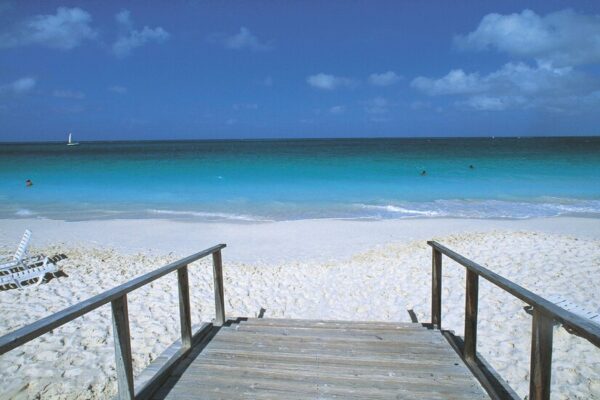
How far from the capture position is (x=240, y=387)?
3104 mm

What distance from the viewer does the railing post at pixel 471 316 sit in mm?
3453

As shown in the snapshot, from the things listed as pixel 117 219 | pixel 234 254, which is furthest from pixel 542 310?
pixel 117 219

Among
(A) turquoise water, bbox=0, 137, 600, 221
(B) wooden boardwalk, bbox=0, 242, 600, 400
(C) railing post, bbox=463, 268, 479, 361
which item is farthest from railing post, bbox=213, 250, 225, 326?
(A) turquoise water, bbox=0, 137, 600, 221

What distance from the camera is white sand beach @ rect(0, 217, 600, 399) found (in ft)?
15.1

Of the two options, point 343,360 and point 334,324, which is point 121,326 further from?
point 334,324

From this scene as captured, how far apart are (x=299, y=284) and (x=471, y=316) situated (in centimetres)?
464

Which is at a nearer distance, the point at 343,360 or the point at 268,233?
the point at 343,360

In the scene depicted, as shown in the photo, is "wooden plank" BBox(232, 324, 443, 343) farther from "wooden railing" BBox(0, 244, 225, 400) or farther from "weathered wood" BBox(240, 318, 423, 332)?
"wooden railing" BBox(0, 244, 225, 400)

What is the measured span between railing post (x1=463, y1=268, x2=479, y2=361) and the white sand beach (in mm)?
1171

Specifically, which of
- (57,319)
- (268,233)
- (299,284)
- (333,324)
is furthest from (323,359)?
(268,233)

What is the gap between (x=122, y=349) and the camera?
2.80 meters

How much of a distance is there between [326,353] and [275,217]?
1230 cm

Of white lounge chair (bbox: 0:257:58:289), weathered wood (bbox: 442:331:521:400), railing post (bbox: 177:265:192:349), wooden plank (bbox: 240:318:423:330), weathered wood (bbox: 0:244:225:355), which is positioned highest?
weathered wood (bbox: 0:244:225:355)

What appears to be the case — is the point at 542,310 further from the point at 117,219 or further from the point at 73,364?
the point at 117,219
